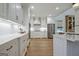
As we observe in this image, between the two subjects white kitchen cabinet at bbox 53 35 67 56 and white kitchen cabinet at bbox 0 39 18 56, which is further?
white kitchen cabinet at bbox 53 35 67 56

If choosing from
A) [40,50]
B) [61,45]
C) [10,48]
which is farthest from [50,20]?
[10,48]

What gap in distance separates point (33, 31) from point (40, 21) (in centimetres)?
132

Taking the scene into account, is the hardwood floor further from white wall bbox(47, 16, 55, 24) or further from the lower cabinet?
white wall bbox(47, 16, 55, 24)

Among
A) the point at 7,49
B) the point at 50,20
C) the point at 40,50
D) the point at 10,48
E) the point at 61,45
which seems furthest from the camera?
the point at 50,20

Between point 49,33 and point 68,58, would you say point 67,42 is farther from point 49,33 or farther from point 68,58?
point 49,33

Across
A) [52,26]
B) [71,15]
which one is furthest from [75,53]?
[52,26]

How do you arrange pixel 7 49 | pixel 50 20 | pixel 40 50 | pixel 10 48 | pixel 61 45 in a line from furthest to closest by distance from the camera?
pixel 50 20
pixel 40 50
pixel 61 45
pixel 10 48
pixel 7 49

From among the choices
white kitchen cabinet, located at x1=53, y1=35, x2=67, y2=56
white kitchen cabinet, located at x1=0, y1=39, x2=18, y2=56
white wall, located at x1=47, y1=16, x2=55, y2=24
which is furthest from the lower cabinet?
white wall, located at x1=47, y1=16, x2=55, y2=24

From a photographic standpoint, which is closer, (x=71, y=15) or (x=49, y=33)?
(x=71, y=15)

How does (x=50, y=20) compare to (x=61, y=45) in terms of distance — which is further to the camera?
(x=50, y=20)

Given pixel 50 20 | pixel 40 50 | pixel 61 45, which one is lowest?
pixel 40 50

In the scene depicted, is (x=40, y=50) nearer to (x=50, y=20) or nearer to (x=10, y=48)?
(x=10, y=48)

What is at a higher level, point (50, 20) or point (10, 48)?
point (50, 20)

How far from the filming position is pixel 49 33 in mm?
12945
